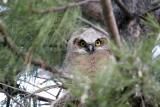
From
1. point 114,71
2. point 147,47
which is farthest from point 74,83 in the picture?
point 147,47

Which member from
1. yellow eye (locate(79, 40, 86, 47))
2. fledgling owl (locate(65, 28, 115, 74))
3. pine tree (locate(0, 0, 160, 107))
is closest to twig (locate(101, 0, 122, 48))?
pine tree (locate(0, 0, 160, 107))

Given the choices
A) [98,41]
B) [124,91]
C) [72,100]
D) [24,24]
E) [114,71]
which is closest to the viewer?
[114,71]

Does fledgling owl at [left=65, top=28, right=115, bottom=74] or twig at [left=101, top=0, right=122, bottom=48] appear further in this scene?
fledgling owl at [left=65, top=28, right=115, bottom=74]

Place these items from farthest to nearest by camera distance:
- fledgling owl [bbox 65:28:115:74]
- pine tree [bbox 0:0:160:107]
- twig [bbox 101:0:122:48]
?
fledgling owl [bbox 65:28:115:74]
twig [bbox 101:0:122:48]
pine tree [bbox 0:0:160:107]

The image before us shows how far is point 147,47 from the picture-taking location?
5.00 ft

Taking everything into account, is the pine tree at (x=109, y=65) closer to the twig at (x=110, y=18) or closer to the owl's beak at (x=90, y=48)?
the twig at (x=110, y=18)

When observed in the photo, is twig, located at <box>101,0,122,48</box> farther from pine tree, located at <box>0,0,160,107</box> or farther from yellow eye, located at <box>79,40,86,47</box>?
yellow eye, located at <box>79,40,86,47</box>

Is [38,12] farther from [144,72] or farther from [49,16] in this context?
[144,72]

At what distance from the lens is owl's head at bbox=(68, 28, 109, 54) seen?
3335mm

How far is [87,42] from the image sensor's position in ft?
11.0

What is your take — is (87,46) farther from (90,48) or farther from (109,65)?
(109,65)

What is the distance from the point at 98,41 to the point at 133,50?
185 centimetres

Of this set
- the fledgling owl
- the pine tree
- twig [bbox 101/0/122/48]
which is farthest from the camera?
the fledgling owl

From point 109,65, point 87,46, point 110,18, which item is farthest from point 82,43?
point 109,65
